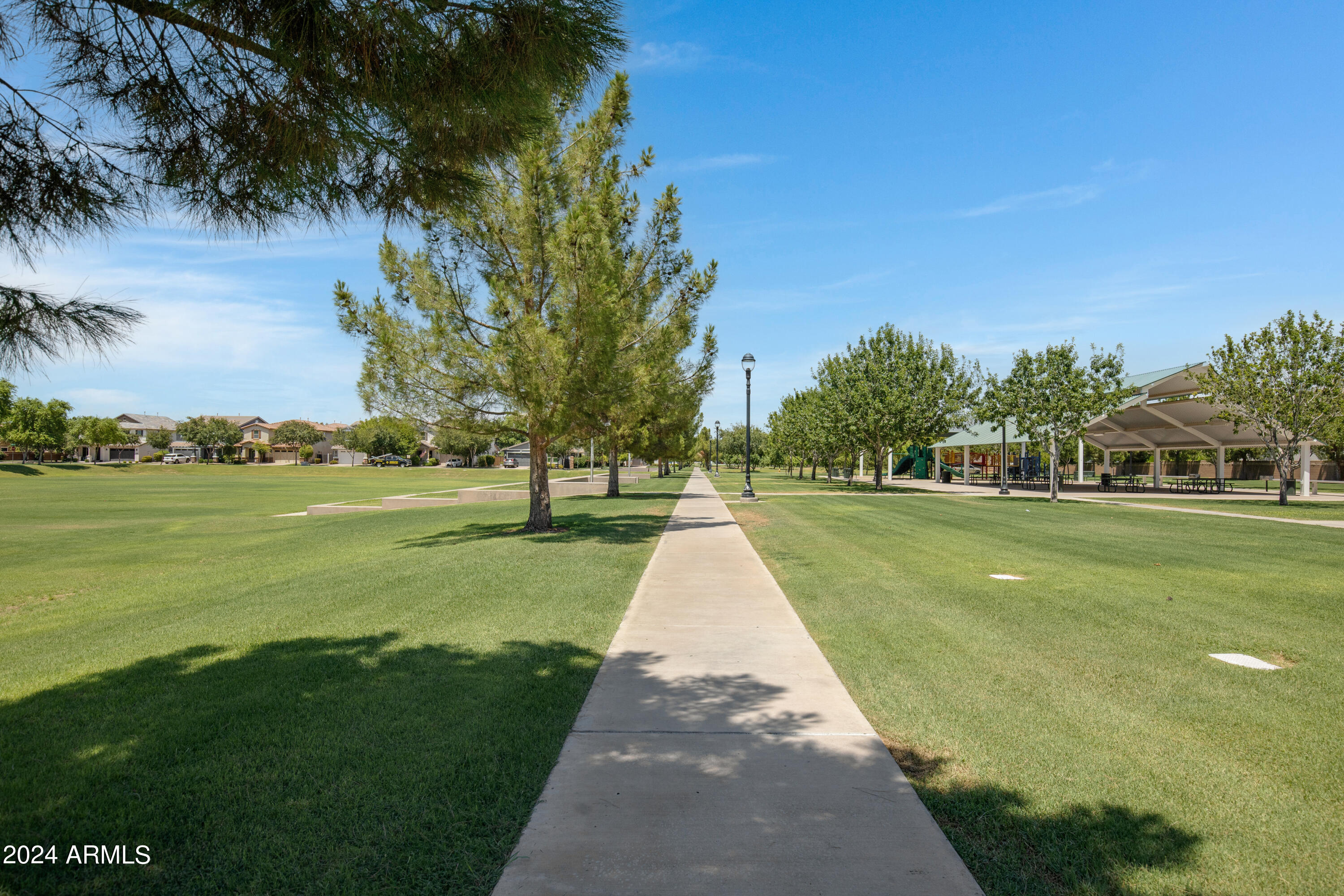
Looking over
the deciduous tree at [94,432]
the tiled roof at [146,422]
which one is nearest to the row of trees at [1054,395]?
the deciduous tree at [94,432]

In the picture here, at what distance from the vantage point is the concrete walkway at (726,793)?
268cm

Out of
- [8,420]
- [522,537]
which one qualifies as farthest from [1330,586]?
[8,420]

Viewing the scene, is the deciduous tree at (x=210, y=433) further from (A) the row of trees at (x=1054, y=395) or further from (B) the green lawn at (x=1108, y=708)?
(B) the green lawn at (x=1108, y=708)

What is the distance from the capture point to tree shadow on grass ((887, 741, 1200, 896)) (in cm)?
271

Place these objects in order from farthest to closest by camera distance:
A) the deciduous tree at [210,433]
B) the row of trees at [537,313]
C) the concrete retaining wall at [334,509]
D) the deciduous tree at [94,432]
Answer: the deciduous tree at [210,433], the deciduous tree at [94,432], the concrete retaining wall at [334,509], the row of trees at [537,313]

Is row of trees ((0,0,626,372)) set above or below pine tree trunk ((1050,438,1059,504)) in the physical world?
above

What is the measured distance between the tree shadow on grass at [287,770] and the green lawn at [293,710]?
0.04 ft

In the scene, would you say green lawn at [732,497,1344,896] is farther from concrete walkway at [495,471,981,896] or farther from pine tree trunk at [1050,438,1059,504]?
pine tree trunk at [1050,438,1059,504]

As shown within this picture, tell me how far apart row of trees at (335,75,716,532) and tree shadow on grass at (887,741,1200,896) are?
10.4 meters

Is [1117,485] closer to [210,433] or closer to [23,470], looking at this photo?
[23,470]

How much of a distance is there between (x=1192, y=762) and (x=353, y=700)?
514 cm

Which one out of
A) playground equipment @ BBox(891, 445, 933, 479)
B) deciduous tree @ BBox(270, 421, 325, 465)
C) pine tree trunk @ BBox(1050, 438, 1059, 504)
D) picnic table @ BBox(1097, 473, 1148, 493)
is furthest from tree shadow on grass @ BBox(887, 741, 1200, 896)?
deciduous tree @ BBox(270, 421, 325, 465)

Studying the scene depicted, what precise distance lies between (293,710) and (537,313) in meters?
11.2

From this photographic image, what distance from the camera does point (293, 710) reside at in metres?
4.48
